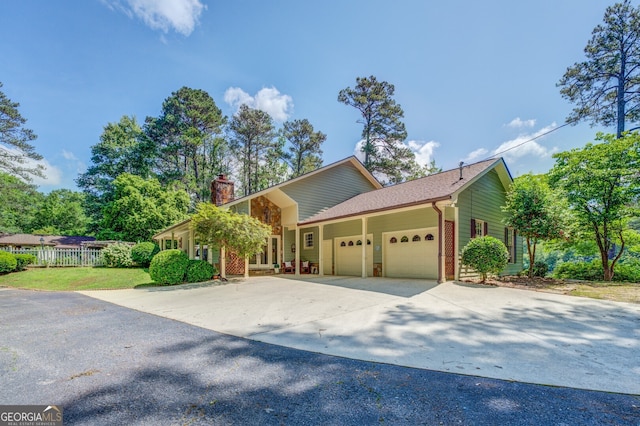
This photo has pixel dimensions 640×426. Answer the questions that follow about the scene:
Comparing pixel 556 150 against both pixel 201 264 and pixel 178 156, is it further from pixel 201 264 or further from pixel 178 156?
pixel 178 156

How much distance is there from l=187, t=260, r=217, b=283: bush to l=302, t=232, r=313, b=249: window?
17.8ft

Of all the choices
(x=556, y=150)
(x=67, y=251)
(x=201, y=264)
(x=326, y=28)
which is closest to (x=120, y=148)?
(x=67, y=251)

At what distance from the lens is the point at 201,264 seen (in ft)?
40.2

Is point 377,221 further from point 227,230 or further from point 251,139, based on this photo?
point 251,139

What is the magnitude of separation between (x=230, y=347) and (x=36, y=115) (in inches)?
1189

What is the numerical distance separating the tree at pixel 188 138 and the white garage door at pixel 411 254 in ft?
79.9

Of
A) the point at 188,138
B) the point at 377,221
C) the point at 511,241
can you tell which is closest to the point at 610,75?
the point at 511,241

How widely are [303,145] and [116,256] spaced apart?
20.3 m

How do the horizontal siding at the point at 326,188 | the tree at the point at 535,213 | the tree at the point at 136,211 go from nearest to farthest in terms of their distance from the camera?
the tree at the point at 535,213 → the horizontal siding at the point at 326,188 → the tree at the point at 136,211

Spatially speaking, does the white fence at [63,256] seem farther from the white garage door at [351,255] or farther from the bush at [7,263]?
the white garage door at [351,255]

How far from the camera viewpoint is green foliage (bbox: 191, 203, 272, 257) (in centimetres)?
1142

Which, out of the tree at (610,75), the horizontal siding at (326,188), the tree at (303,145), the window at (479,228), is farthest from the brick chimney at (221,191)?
the tree at (610,75)

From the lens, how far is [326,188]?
1652 centimetres

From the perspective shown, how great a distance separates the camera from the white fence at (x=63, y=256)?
17.0 m
